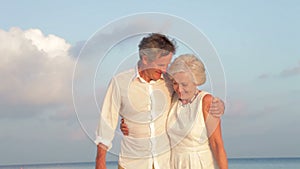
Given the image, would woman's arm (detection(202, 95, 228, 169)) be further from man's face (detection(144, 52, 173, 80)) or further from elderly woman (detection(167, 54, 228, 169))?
man's face (detection(144, 52, 173, 80))

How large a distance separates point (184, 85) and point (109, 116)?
Answer: 2.12 ft

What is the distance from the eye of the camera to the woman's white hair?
15.3ft

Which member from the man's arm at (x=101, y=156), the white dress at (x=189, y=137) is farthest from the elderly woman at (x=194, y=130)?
the man's arm at (x=101, y=156)

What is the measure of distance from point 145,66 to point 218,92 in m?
0.60

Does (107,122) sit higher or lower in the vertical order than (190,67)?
lower

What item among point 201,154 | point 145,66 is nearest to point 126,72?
point 145,66

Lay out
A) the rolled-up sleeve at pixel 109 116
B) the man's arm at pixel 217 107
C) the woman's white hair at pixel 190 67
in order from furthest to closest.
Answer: the rolled-up sleeve at pixel 109 116 → the man's arm at pixel 217 107 → the woman's white hair at pixel 190 67

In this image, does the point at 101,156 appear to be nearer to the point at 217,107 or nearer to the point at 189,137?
the point at 189,137

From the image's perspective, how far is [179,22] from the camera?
4.84 meters

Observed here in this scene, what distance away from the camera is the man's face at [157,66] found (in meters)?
4.75

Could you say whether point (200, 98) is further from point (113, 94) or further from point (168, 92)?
point (113, 94)

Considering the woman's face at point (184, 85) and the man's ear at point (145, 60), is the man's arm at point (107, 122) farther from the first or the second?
the woman's face at point (184, 85)

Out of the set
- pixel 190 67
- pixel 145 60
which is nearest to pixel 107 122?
pixel 145 60

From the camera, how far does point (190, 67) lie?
15.3 feet
